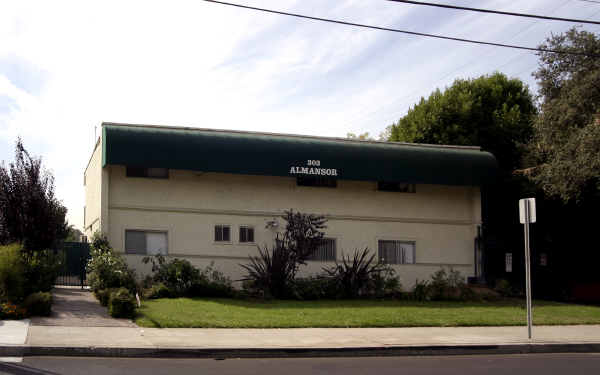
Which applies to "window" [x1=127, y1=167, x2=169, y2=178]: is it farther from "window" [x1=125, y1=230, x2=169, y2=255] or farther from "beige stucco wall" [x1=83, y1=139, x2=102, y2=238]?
"window" [x1=125, y1=230, x2=169, y2=255]

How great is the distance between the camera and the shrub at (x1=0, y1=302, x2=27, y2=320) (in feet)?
44.3

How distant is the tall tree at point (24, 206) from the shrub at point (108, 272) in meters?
1.72

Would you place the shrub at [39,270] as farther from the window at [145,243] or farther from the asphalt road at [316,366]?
the asphalt road at [316,366]

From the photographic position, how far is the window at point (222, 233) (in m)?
21.9

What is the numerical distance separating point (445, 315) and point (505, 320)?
60.4 inches

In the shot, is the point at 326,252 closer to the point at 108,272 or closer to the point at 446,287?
the point at 446,287

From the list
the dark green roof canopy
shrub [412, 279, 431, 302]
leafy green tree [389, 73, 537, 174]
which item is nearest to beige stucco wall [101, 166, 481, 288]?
the dark green roof canopy

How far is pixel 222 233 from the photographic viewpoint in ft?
72.1

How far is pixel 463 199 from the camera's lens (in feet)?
81.1

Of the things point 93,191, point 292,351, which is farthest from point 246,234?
point 292,351

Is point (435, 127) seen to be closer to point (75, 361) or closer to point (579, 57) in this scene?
point (579, 57)

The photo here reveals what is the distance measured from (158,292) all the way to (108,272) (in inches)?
60.1

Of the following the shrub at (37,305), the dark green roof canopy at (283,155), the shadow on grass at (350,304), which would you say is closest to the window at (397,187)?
the dark green roof canopy at (283,155)

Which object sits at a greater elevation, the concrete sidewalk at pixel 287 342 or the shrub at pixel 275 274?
the shrub at pixel 275 274
